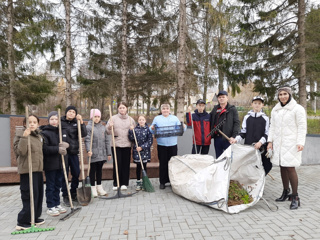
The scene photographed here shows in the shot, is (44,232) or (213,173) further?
(213,173)

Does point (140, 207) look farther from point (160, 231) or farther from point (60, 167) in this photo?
point (60, 167)

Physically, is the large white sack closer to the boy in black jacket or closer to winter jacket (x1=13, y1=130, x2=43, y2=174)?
the boy in black jacket

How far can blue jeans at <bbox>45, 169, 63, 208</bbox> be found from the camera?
3.43 m

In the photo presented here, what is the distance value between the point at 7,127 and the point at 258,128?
19.4ft

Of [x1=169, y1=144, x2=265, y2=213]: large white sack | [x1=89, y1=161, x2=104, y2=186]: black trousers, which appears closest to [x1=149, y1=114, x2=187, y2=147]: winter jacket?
[x1=169, y1=144, x2=265, y2=213]: large white sack

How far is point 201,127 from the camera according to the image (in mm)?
4695

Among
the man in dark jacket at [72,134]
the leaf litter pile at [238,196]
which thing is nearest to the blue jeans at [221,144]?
the leaf litter pile at [238,196]

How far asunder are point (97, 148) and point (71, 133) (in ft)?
2.02

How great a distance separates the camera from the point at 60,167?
137 inches

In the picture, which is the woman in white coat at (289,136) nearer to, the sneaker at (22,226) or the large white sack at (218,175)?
the large white sack at (218,175)

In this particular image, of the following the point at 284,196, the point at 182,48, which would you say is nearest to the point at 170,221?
the point at 284,196

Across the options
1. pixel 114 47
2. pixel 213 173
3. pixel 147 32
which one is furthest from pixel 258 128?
pixel 114 47

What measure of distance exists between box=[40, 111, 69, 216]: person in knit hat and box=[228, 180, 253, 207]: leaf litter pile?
8.75ft

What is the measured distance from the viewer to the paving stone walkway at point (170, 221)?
2.84 meters
